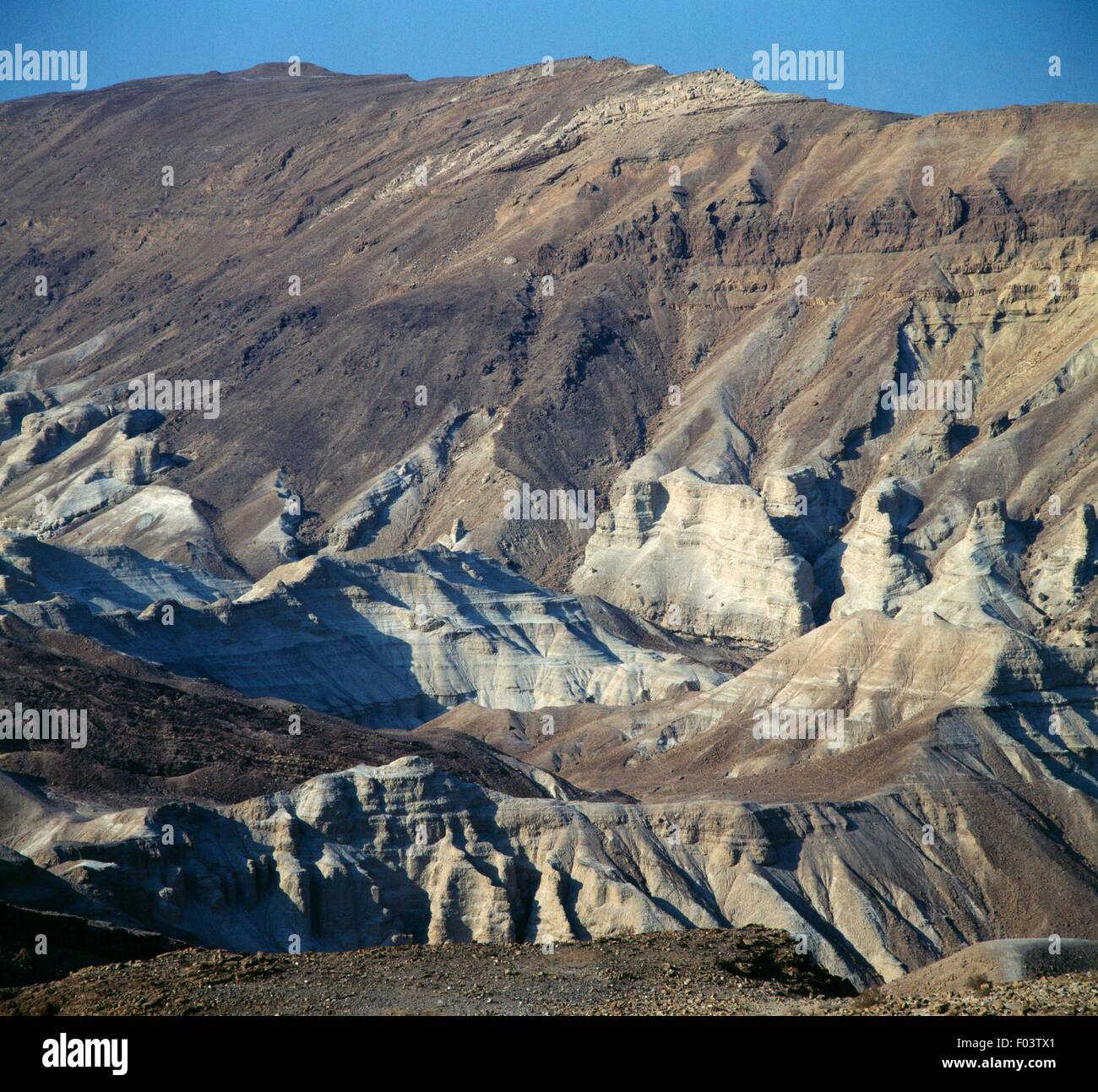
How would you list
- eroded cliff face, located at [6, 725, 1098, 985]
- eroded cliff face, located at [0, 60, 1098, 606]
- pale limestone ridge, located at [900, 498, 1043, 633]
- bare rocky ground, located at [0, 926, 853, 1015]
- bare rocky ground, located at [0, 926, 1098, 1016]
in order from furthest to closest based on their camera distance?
eroded cliff face, located at [0, 60, 1098, 606] < pale limestone ridge, located at [900, 498, 1043, 633] < eroded cliff face, located at [6, 725, 1098, 985] < bare rocky ground, located at [0, 926, 853, 1015] < bare rocky ground, located at [0, 926, 1098, 1016]

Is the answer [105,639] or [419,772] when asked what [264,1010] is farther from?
[105,639]
